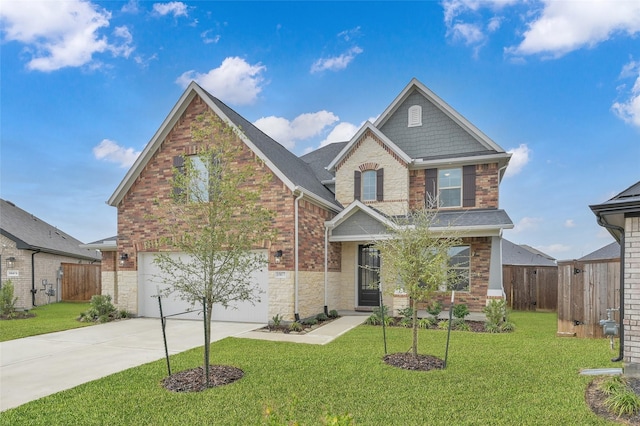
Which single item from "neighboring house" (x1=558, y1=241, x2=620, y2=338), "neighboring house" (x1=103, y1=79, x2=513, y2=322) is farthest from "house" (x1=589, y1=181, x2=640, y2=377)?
"neighboring house" (x1=103, y1=79, x2=513, y2=322)

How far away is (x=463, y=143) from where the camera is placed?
14.8 meters

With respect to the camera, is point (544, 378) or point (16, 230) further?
point (16, 230)

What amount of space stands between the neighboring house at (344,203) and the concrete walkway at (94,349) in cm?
133

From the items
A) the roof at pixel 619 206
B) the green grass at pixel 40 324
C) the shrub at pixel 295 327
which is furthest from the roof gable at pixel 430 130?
the green grass at pixel 40 324

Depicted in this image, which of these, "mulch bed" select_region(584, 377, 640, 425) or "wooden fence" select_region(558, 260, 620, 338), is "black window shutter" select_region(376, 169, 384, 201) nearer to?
"wooden fence" select_region(558, 260, 620, 338)

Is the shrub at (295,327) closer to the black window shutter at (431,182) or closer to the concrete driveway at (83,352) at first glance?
the concrete driveway at (83,352)

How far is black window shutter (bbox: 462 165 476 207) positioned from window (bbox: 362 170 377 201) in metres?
3.48

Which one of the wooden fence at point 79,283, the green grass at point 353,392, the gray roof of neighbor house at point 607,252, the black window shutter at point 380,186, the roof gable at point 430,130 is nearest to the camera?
the green grass at point 353,392

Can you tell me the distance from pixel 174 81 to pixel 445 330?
14133 millimetres

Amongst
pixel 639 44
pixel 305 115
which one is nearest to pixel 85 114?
pixel 305 115

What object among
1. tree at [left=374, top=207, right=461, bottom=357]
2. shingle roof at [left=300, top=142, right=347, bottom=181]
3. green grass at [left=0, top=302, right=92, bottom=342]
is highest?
shingle roof at [left=300, top=142, right=347, bottom=181]

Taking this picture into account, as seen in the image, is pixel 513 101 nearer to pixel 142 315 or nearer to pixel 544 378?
pixel 544 378

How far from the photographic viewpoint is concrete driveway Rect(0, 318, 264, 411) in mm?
5973

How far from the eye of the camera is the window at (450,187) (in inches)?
567
